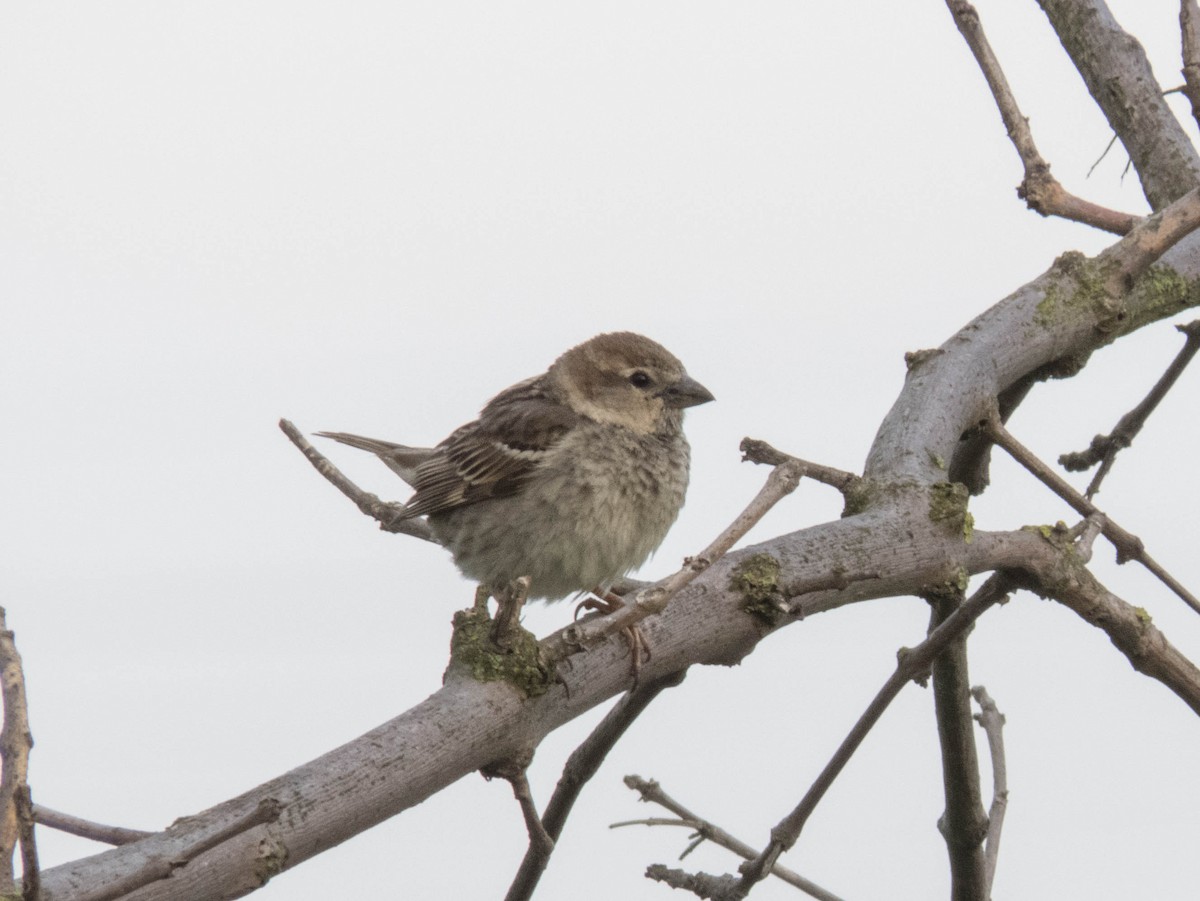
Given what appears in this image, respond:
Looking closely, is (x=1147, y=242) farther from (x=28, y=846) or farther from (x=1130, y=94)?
(x=28, y=846)

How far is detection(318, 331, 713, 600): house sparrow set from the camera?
4.42 meters

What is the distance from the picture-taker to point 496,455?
479 cm

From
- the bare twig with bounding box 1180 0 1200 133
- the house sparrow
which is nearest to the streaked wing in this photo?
the house sparrow

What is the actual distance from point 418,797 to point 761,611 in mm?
862

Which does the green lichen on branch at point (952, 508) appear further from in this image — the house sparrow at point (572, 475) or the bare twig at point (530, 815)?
the house sparrow at point (572, 475)

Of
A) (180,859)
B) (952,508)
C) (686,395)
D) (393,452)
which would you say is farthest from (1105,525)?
(393,452)

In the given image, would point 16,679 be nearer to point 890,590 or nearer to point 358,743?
point 358,743

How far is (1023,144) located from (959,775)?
1.42 m

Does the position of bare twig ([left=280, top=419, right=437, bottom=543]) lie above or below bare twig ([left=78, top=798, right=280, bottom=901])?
above

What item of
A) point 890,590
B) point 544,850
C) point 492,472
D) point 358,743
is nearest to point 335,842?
point 358,743

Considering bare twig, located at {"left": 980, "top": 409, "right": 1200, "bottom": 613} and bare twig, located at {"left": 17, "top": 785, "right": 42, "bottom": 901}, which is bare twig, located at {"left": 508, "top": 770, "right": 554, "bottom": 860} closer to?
bare twig, located at {"left": 17, "top": 785, "right": 42, "bottom": 901}

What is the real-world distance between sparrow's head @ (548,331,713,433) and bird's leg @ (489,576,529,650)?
2.30 meters

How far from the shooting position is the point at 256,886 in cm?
193

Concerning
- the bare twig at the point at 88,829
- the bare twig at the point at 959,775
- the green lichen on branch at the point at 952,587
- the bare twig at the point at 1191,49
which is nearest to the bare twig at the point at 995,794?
the bare twig at the point at 959,775
